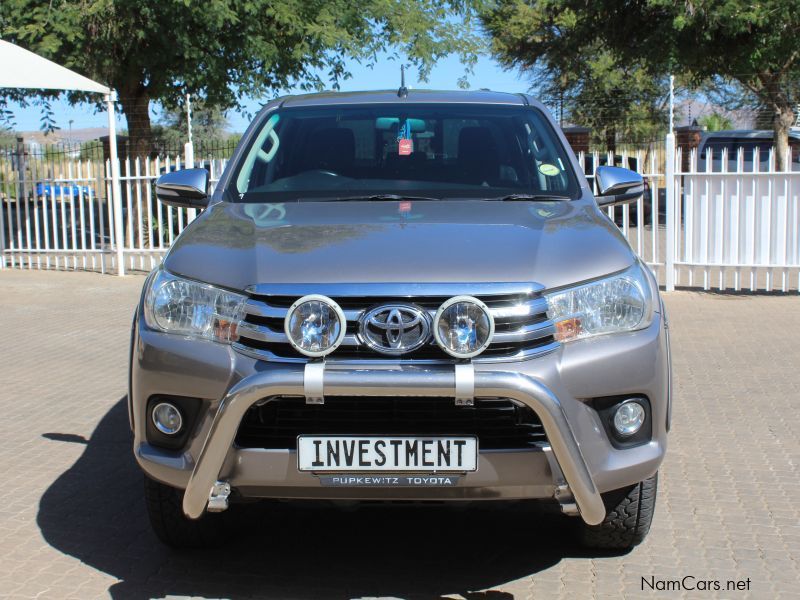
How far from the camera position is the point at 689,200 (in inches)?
472

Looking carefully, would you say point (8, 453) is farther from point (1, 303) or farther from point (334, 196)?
point (1, 303)

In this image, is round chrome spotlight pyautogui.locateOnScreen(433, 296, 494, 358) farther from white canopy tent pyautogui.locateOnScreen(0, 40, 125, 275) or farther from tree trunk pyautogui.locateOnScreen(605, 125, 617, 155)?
tree trunk pyautogui.locateOnScreen(605, 125, 617, 155)

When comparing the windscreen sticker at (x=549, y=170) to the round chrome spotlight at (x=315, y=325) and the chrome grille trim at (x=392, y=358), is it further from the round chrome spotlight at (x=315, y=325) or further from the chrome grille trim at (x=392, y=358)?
the round chrome spotlight at (x=315, y=325)

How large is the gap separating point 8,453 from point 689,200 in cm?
846

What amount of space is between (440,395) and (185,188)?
2.10 meters

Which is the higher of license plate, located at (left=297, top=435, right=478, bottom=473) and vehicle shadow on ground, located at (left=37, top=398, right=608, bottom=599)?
license plate, located at (left=297, top=435, right=478, bottom=473)

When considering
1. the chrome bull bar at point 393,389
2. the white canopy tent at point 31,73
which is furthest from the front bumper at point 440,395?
the white canopy tent at point 31,73

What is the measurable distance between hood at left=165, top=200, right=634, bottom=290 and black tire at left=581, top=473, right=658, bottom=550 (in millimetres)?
857

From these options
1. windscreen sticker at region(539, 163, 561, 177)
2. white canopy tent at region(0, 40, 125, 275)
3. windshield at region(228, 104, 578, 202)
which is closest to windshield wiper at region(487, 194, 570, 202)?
windshield at region(228, 104, 578, 202)

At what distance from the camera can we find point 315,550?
→ 14.0 ft

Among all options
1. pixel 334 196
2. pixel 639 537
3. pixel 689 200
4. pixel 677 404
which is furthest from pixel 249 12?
pixel 639 537

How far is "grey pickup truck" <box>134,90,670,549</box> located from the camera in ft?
10.8

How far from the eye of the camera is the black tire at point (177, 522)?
3930 mm

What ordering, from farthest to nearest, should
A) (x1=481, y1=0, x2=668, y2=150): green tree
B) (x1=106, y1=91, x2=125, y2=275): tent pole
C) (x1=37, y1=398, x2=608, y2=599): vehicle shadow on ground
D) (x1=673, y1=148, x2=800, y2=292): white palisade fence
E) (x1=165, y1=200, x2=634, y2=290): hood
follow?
(x1=481, y1=0, x2=668, y2=150): green tree, (x1=106, y1=91, x2=125, y2=275): tent pole, (x1=673, y1=148, x2=800, y2=292): white palisade fence, (x1=37, y1=398, x2=608, y2=599): vehicle shadow on ground, (x1=165, y1=200, x2=634, y2=290): hood
